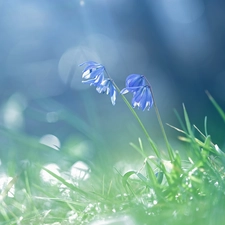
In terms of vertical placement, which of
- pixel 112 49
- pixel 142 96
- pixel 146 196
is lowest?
pixel 112 49

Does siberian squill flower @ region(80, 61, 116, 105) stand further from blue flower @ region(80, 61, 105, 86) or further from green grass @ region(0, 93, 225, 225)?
green grass @ region(0, 93, 225, 225)

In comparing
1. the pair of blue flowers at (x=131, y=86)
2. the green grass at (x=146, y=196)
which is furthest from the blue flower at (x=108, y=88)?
the green grass at (x=146, y=196)

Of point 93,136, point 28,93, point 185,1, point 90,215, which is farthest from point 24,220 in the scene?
point 185,1

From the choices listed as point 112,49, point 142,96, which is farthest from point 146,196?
point 112,49

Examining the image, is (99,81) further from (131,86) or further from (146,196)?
(146,196)

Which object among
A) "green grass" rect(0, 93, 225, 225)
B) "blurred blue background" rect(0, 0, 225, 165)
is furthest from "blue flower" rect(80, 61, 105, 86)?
"blurred blue background" rect(0, 0, 225, 165)

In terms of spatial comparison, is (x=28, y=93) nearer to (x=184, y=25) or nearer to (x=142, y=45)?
(x=142, y=45)

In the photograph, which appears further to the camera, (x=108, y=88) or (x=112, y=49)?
(x=112, y=49)

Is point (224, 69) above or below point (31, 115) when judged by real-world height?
Answer: below
